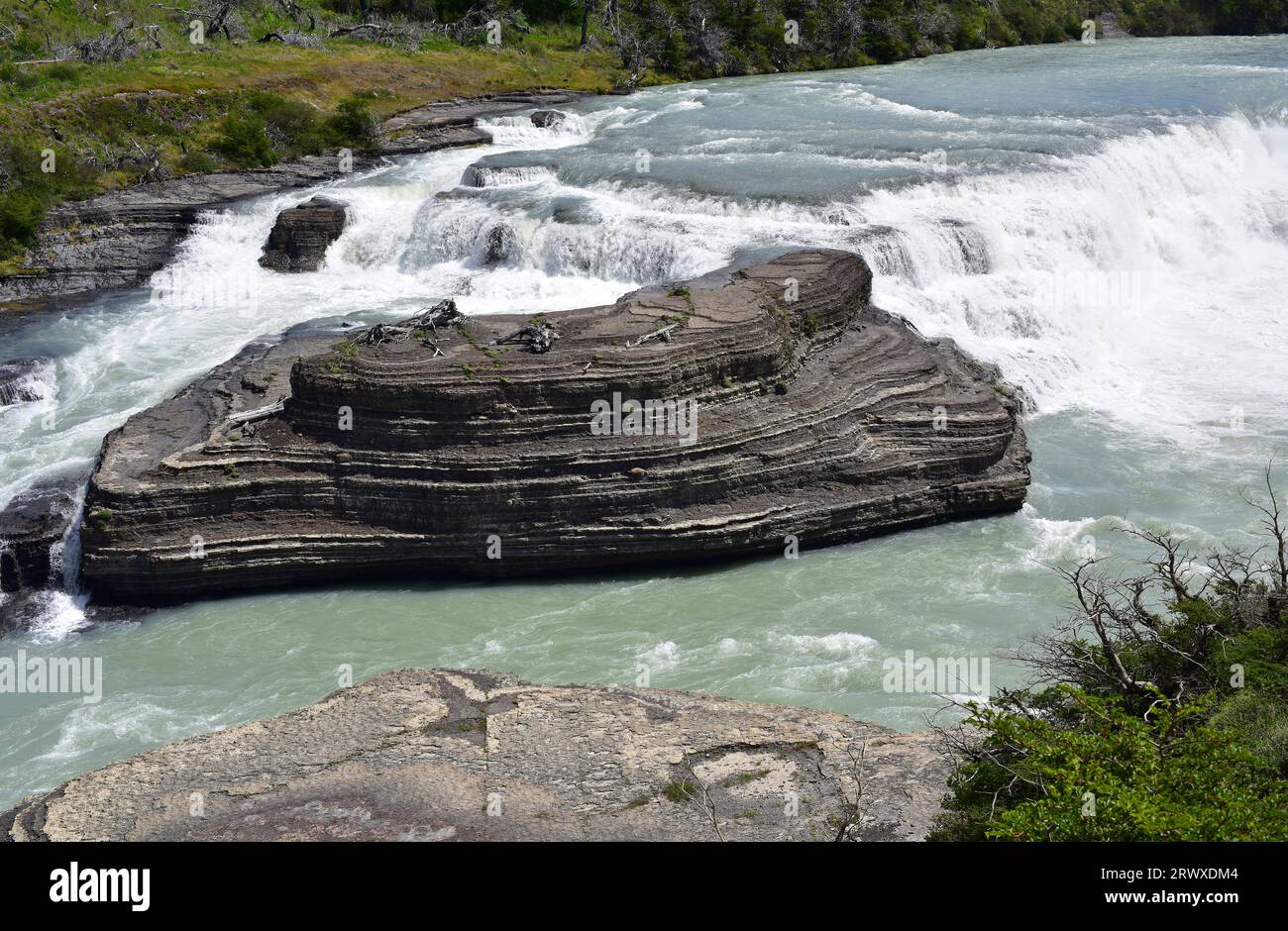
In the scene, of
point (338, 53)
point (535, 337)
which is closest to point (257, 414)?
point (535, 337)

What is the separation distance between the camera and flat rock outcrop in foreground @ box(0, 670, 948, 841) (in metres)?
9.27

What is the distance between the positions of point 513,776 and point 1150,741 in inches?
188

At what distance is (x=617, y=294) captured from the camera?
2441cm

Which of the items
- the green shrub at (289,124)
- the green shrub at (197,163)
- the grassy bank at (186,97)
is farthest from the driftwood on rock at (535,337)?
the green shrub at (289,124)

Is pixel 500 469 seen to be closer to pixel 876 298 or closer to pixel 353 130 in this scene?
pixel 876 298

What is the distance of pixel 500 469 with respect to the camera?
16.0 m

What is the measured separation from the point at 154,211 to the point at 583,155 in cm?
1053

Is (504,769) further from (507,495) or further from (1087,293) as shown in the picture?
(1087,293)

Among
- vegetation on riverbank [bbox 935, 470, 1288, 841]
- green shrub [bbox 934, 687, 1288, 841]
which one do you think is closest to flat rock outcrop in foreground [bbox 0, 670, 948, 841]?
green shrub [bbox 934, 687, 1288, 841]

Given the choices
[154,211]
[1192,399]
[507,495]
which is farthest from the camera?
[154,211]

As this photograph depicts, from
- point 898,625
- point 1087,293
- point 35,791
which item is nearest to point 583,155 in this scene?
point 1087,293

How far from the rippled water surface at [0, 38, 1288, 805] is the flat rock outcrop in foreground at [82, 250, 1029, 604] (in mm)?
506

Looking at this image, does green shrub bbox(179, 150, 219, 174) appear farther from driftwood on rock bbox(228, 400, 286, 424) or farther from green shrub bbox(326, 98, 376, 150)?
driftwood on rock bbox(228, 400, 286, 424)

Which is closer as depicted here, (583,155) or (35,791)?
(35,791)
